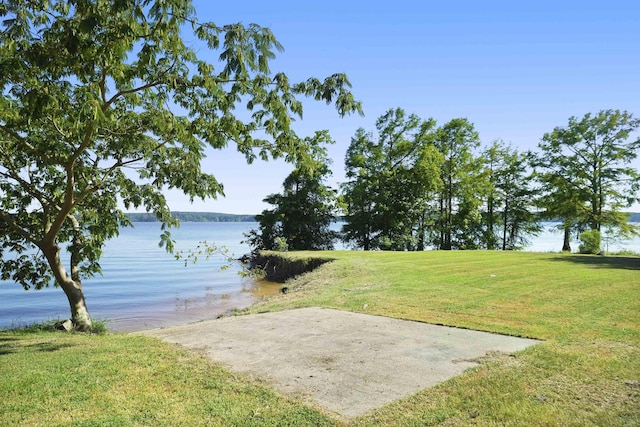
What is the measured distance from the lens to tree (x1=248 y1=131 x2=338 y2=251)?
37.3 metres

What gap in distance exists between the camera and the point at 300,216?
1470 inches

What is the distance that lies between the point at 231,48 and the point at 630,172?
36.0 metres

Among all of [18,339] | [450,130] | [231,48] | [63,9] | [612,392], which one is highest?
[450,130]

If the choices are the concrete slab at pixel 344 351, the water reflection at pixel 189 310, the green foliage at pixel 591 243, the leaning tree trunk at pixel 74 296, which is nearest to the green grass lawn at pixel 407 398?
the concrete slab at pixel 344 351

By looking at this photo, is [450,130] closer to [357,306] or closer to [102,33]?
[357,306]

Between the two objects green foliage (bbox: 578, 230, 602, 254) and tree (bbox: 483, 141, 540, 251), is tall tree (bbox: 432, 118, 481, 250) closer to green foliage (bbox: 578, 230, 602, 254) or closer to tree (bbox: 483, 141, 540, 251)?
tree (bbox: 483, 141, 540, 251)

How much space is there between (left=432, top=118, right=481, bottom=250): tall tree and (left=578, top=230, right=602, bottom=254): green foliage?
13.5 m

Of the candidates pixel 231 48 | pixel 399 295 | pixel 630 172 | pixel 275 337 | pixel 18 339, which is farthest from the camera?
pixel 630 172

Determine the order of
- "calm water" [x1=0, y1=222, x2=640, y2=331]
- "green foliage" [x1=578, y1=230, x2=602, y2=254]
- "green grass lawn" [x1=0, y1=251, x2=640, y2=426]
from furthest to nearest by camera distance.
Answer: "green foliage" [x1=578, y1=230, x2=602, y2=254] → "calm water" [x1=0, y1=222, x2=640, y2=331] → "green grass lawn" [x1=0, y1=251, x2=640, y2=426]

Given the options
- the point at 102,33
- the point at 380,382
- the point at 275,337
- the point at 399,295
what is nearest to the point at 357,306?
the point at 399,295

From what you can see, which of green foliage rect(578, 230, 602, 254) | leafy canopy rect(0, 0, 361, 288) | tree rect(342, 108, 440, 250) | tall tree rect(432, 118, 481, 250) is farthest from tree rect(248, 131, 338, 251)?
leafy canopy rect(0, 0, 361, 288)

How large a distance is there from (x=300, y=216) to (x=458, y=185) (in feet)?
50.8

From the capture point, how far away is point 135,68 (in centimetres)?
676

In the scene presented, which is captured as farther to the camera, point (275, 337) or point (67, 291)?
point (67, 291)
